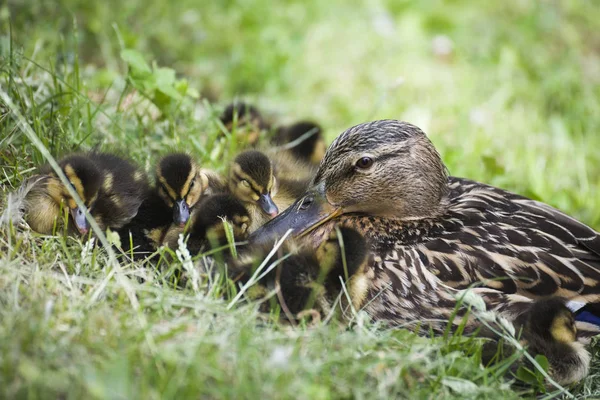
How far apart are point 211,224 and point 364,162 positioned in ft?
2.29

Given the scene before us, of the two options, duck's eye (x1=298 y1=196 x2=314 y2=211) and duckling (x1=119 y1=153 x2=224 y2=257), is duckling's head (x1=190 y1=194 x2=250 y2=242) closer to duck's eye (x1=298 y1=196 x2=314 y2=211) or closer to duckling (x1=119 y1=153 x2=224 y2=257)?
duckling (x1=119 y1=153 x2=224 y2=257)

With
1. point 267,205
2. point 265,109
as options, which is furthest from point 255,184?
point 265,109

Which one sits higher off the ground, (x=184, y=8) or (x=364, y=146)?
(x=184, y=8)

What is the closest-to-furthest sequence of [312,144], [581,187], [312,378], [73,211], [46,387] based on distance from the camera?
[46,387] → [312,378] → [73,211] → [312,144] → [581,187]

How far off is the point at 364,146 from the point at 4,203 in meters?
1.42

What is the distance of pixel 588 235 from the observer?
118 inches

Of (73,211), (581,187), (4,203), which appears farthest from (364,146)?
(581,187)

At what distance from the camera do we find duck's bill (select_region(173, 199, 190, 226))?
9.61ft

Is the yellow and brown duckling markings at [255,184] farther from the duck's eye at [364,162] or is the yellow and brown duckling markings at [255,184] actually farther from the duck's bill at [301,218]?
the duck's eye at [364,162]

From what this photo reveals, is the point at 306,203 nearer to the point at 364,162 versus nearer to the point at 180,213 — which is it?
the point at 364,162

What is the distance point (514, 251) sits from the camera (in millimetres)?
2836

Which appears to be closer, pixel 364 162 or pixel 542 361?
pixel 542 361

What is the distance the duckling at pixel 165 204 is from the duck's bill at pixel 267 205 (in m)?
0.26

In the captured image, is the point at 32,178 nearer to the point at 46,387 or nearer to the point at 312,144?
the point at 46,387
